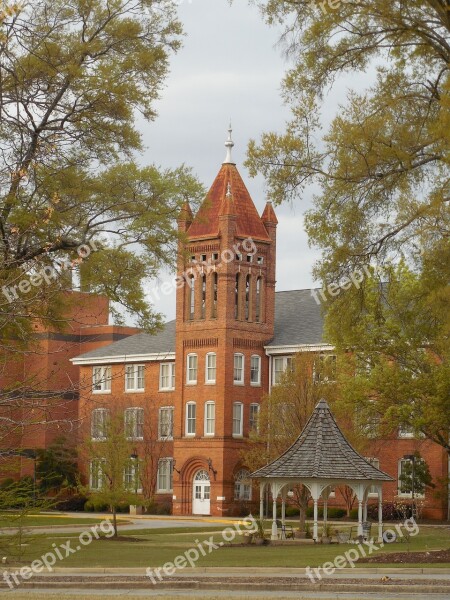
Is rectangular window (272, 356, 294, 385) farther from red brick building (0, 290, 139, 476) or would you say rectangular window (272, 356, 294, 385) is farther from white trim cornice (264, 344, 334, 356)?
red brick building (0, 290, 139, 476)

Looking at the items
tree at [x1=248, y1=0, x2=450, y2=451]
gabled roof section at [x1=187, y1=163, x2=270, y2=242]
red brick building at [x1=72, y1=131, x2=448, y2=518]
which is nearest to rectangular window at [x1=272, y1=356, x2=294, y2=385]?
red brick building at [x1=72, y1=131, x2=448, y2=518]

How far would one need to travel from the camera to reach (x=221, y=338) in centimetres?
6681

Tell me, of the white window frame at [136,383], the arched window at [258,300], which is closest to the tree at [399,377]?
the arched window at [258,300]

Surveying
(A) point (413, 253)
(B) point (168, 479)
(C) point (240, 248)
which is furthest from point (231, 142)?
(A) point (413, 253)

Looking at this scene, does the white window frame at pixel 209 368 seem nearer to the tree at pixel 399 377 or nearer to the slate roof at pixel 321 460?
the tree at pixel 399 377

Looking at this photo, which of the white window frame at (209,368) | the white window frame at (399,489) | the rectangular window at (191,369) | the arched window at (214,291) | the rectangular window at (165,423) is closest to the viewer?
the white window frame at (399,489)

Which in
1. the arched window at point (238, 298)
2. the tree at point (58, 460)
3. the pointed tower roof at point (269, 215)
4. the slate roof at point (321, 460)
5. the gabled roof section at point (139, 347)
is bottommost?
the tree at point (58, 460)

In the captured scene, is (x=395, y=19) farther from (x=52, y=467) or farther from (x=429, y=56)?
(x=52, y=467)

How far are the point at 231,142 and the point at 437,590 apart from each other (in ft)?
161

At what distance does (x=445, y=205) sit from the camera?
25062 millimetres

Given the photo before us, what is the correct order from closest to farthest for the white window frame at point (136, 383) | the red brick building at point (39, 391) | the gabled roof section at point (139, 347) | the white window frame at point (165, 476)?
1. the red brick building at point (39, 391)
2. the white window frame at point (165, 476)
3. the gabled roof section at point (139, 347)
4. the white window frame at point (136, 383)

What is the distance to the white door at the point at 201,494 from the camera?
65.8m

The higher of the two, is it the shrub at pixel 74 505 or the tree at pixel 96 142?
the tree at pixel 96 142

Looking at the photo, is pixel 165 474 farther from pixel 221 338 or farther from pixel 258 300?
pixel 258 300
